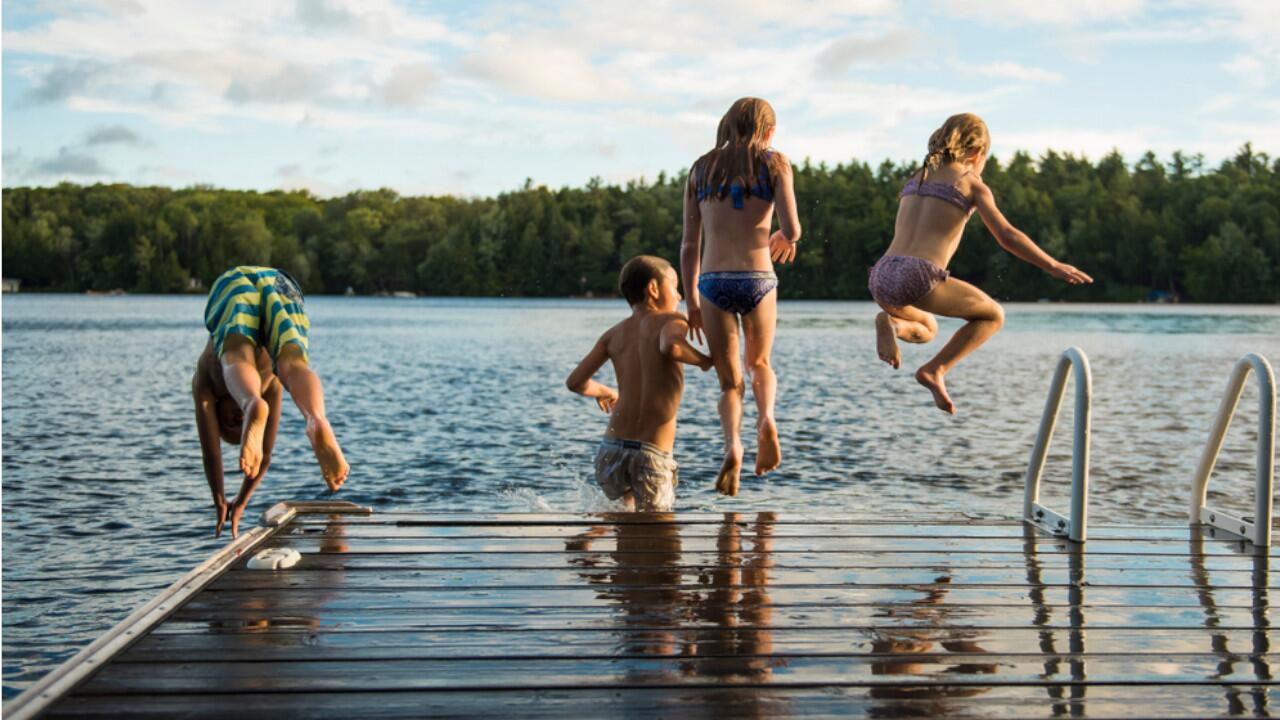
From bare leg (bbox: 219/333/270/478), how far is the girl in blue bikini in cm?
199

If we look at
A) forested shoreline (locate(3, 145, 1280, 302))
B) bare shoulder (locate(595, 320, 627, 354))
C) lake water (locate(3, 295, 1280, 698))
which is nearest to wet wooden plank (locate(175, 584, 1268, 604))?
lake water (locate(3, 295, 1280, 698))

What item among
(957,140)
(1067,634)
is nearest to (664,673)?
(1067,634)

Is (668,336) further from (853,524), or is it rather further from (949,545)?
(949,545)

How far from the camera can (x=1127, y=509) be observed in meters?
15.0

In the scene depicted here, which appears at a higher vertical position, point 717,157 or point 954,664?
point 717,157

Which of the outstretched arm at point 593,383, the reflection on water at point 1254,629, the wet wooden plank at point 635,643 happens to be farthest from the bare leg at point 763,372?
the reflection on water at point 1254,629

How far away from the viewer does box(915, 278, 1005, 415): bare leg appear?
5.83 metres

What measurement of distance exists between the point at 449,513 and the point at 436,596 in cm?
213

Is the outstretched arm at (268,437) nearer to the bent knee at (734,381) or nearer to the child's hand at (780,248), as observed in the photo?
the bent knee at (734,381)

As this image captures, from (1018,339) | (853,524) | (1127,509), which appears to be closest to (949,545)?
(853,524)

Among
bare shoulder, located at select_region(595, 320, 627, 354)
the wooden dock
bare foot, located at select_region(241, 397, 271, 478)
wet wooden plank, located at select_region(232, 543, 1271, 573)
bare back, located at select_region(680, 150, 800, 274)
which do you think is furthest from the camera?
bare shoulder, located at select_region(595, 320, 627, 354)

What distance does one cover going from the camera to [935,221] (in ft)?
19.2

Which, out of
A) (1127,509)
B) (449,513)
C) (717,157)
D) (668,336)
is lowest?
(1127,509)

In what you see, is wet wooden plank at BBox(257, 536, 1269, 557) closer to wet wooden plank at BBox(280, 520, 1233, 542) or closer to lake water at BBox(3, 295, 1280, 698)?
wet wooden plank at BBox(280, 520, 1233, 542)
